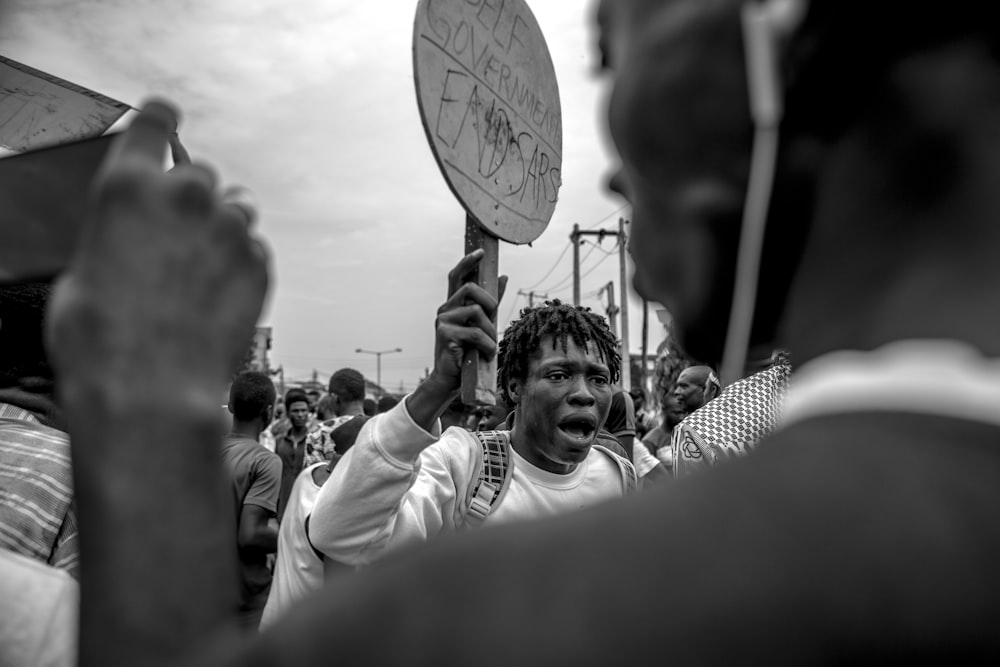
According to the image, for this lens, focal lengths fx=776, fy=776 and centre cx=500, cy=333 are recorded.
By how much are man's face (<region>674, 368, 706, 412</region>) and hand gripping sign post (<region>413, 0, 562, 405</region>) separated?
3386 millimetres

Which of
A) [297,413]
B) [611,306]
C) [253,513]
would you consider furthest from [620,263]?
[253,513]

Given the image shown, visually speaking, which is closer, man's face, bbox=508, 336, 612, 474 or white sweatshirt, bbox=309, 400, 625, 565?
white sweatshirt, bbox=309, 400, 625, 565

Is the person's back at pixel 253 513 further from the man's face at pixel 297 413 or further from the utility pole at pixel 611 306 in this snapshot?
the utility pole at pixel 611 306

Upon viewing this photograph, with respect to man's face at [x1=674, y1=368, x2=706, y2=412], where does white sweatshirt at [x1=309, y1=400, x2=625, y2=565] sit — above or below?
below

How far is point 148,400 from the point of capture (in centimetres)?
65

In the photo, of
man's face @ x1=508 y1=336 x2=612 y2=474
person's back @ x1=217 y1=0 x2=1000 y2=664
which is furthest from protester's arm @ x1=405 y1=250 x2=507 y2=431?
person's back @ x1=217 y1=0 x2=1000 y2=664

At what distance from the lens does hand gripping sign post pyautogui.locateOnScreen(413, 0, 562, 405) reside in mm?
1913

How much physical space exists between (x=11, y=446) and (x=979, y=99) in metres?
2.18

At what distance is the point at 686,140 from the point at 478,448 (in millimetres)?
2175

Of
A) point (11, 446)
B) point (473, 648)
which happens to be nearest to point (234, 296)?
point (473, 648)

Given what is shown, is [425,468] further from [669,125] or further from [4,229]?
[669,125]

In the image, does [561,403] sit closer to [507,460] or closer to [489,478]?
[507,460]

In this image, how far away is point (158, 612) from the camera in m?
0.61

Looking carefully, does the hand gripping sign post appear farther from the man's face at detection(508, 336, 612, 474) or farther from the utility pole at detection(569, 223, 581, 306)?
the utility pole at detection(569, 223, 581, 306)
